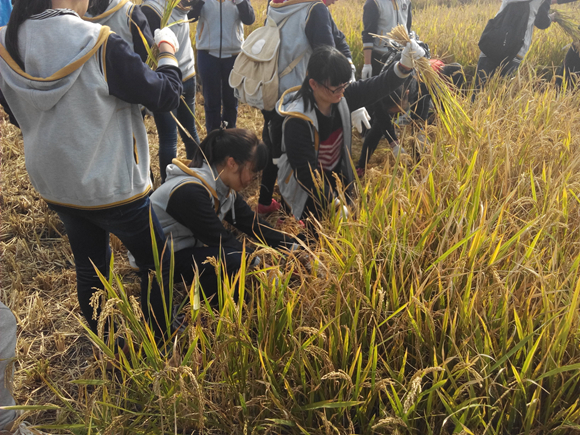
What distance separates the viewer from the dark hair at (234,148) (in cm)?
187

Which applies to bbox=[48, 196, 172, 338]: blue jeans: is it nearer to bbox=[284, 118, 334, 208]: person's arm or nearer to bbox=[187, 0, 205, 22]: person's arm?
bbox=[284, 118, 334, 208]: person's arm

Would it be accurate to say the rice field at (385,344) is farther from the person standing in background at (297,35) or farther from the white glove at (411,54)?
the person standing in background at (297,35)

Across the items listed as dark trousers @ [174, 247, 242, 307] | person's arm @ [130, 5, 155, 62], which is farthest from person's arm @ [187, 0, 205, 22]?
dark trousers @ [174, 247, 242, 307]

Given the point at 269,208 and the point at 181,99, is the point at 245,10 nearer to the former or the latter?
the point at 181,99

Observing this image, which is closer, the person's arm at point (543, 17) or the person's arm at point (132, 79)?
the person's arm at point (132, 79)

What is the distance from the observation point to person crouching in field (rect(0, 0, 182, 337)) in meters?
1.27

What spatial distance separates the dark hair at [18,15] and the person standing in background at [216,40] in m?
2.05

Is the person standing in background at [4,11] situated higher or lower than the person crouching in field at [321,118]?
higher

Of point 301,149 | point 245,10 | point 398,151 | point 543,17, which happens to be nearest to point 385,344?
point 398,151

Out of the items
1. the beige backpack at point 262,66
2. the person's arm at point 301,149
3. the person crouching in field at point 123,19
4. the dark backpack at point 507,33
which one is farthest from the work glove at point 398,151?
the dark backpack at point 507,33

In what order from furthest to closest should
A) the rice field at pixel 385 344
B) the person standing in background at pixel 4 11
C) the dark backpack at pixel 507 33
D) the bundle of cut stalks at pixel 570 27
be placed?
the bundle of cut stalks at pixel 570 27, the dark backpack at pixel 507 33, the person standing in background at pixel 4 11, the rice field at pixel 385 344

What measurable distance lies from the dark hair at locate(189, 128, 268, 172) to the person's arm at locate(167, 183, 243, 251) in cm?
15

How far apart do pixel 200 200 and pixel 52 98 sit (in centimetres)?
69

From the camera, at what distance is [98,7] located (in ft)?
5.73
